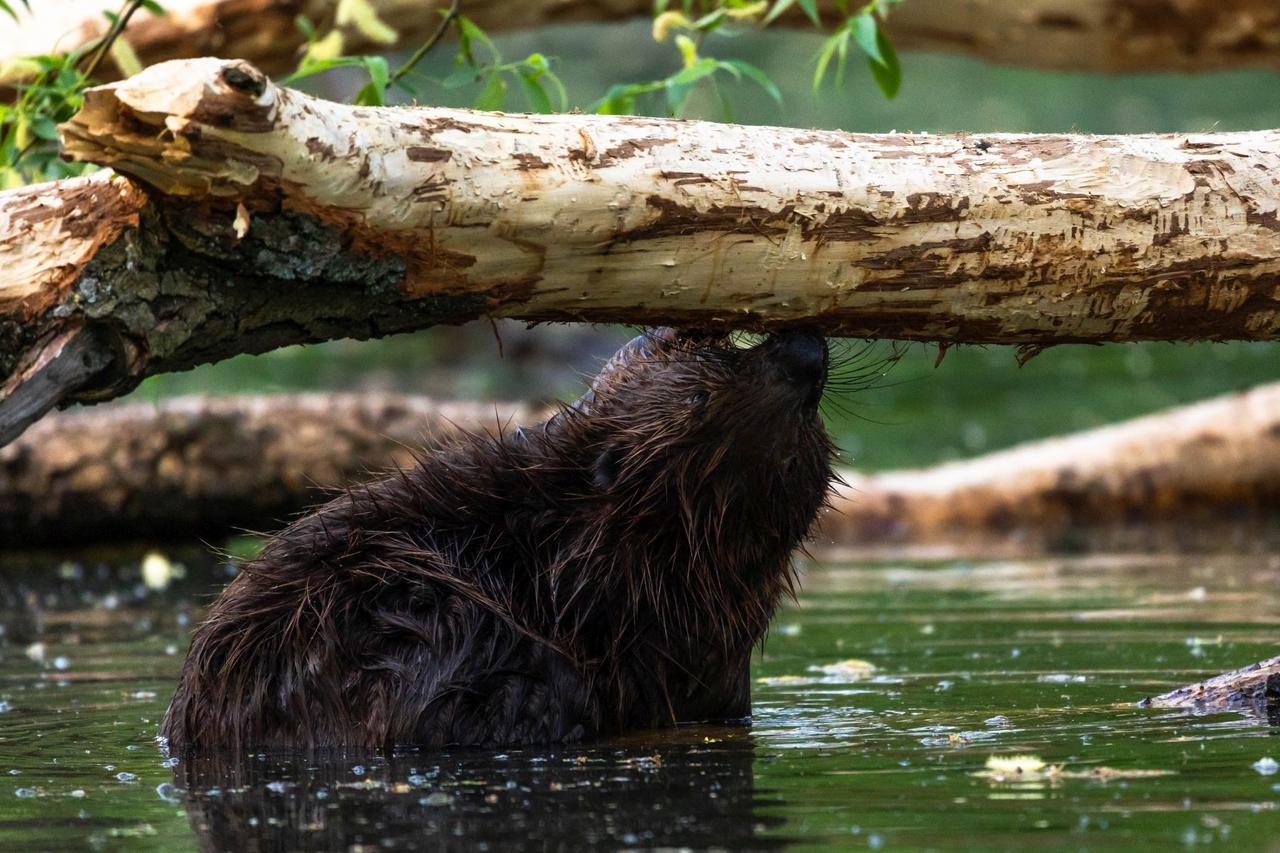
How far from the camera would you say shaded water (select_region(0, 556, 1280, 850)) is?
106 inches

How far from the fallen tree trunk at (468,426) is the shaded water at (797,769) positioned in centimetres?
236

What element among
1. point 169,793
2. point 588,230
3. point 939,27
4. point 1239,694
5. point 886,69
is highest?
point 939,27

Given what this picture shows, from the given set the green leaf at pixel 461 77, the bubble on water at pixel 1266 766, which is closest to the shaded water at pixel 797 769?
the bubble on water at pixel 1266 766

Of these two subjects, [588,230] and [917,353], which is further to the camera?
[917,353]

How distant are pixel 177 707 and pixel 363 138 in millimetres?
1457

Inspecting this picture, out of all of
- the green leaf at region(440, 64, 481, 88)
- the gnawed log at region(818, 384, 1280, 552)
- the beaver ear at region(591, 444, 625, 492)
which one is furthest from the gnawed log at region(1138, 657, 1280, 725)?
the gnawed log at region(818, 384, 1280, 552)

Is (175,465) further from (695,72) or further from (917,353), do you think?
(917,353)

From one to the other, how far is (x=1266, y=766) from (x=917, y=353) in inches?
466

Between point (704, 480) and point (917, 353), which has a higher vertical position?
point (917, 353)

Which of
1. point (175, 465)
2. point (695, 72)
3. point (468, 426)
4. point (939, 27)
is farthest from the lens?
point (468, 426)

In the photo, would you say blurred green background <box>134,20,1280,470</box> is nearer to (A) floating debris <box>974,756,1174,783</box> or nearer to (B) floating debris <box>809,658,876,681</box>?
(B) floating debris <box>809,658,876,681</box>

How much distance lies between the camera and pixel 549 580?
3797 millimetres

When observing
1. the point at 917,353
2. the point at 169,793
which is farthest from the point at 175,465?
the point at 917,353

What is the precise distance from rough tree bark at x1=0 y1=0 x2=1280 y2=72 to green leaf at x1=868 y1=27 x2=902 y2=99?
6.72 feet
